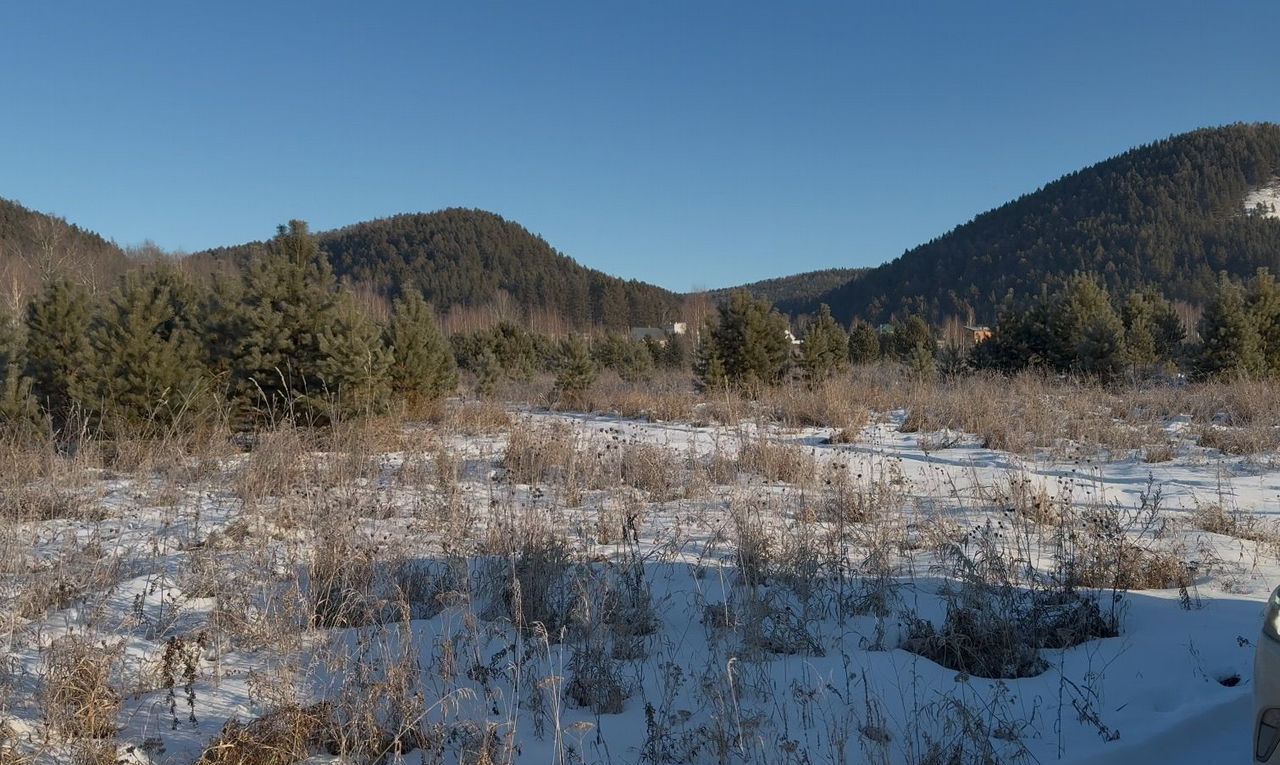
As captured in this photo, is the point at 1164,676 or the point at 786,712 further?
the point at 1164,676

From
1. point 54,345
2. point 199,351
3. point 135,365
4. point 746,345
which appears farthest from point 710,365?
point 54,345

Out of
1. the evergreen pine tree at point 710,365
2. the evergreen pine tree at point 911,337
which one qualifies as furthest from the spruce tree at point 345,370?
the evergreen pine tree at point 911,337

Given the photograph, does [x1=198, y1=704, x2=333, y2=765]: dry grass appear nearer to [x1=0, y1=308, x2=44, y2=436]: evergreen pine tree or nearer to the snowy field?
the snowy field

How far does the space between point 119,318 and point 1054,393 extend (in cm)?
1301

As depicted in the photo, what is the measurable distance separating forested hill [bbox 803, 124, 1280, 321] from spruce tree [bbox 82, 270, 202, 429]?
60.2 meters

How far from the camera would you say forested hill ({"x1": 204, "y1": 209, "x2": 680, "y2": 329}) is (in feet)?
226

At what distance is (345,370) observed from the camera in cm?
769

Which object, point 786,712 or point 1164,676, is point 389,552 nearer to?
point 786,712

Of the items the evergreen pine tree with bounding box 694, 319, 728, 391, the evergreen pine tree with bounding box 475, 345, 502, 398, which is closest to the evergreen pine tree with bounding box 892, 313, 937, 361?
the evergreen pine tree with bounding box 694, 319, 728, 391

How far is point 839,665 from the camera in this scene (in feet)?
9.22

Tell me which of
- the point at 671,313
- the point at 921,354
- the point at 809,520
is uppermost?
the point at 671,313

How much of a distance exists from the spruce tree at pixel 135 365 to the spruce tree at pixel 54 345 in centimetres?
31

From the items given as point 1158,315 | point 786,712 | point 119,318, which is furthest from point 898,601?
point 1158,315

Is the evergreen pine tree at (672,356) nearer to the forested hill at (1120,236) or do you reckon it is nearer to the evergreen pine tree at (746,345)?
the evergreen pine tree at (746,345)
